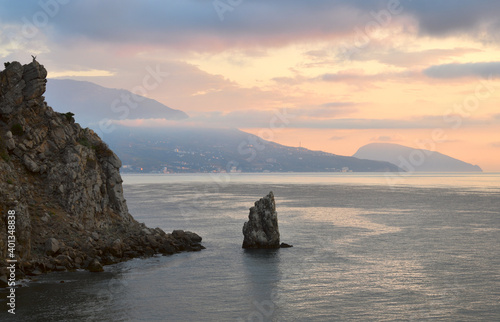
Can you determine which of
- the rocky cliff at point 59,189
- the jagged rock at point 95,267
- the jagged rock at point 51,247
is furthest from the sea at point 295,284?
the rocky cliff at point 59,189

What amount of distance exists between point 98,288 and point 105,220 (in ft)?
72.3

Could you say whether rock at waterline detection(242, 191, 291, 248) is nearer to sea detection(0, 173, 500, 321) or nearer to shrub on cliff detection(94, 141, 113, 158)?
sea detection(0, 173, 500, 321)

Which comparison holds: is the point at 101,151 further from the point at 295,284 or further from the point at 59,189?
the point at 295,284

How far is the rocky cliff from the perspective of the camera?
56.2 metres

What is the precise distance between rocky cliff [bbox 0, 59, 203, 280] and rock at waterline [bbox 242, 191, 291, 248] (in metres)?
8.32

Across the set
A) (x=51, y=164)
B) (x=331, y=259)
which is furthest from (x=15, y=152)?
(x=331, y=259)

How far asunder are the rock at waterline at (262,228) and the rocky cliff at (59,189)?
27.3 feet

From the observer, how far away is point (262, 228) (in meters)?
72.6

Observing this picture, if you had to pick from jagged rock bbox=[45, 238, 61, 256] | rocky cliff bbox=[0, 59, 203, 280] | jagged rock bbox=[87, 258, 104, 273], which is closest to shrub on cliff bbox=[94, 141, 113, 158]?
rocky cliff bbox=[0, 59, 203, 280]

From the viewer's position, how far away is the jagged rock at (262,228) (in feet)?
230

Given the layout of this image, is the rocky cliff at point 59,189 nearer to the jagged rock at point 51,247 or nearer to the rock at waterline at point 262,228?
the jagged rock at point 51,247

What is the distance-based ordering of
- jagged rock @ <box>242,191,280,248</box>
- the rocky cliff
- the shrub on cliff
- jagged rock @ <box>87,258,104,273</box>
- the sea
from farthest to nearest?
1. the shrub on cliff
2. jagged rock @ <box>242,191,280,248</box>
3. the rocky cliff
4. jagged rock @ <box>87,258,104,273</box>
5. the sea

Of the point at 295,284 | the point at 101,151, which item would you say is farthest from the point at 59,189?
the point at 295,284

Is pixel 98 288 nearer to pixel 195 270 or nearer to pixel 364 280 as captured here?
pixel 195 270
